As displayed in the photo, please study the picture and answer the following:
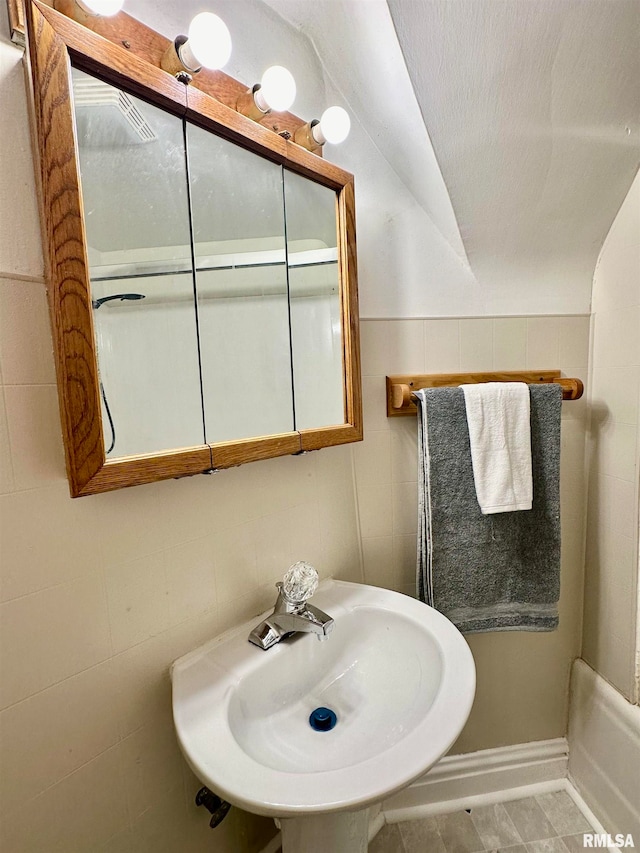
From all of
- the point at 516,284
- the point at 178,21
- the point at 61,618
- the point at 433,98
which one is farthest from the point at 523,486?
the point at 178,21

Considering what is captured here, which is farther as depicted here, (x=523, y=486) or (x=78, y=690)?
(x=523, y=486)

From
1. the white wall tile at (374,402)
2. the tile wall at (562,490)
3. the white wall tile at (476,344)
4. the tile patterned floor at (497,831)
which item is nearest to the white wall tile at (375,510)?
the tile wall at (562,490)

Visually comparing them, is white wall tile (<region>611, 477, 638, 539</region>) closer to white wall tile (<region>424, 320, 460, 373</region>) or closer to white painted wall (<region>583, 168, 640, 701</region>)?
white painted wall (<region>583, 168, 640, 701</region>)

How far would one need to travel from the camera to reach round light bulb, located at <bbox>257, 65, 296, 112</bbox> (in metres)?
0.72

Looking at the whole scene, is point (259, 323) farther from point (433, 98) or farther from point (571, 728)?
point (571, 728)

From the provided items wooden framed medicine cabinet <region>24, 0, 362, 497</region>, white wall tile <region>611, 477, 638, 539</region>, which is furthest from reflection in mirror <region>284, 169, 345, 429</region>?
white wall tile <region>611, 477, 638, 539</region>

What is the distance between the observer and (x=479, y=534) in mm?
1056

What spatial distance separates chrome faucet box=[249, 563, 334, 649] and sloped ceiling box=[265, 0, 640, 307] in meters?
0.89

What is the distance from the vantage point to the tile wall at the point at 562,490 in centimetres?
109

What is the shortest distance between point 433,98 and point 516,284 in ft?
1.67

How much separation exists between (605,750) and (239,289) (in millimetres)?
1583

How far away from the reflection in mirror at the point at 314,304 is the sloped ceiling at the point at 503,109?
0.27 meters

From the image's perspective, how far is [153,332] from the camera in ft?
2.24

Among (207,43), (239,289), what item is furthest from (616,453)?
(207,43)
